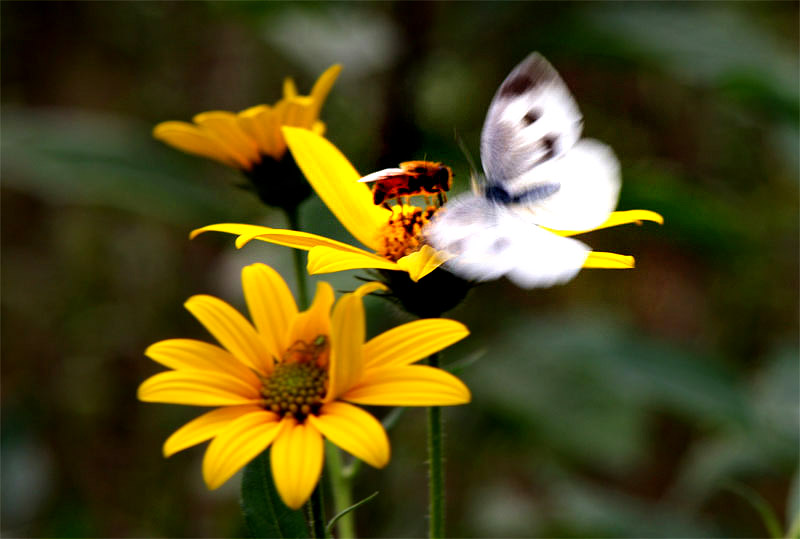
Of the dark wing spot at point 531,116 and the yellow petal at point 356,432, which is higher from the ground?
the dark wing spot at point 531,116

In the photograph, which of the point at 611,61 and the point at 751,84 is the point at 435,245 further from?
the point at 611,61

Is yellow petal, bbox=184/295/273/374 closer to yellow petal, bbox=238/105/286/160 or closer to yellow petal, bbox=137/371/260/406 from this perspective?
yellow petal, bbox=137/371/260/406

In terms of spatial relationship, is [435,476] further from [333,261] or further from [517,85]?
[517,85]

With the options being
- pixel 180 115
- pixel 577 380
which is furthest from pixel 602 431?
pixel 180 115

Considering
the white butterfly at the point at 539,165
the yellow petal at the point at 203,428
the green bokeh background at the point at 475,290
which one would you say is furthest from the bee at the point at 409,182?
the yellow petal at the point at 203,428

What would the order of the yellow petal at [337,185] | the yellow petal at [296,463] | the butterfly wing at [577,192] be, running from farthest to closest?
1. the yellow petal at [337,185]
2. the butterfly wing at [577,192]
3. the yellow petal at [296,463]

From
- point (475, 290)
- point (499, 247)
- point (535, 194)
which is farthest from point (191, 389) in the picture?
point (475, 290)

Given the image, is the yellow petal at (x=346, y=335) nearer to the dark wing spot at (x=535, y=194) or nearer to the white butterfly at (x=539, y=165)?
the white butterfly at (x=539, y=165)
